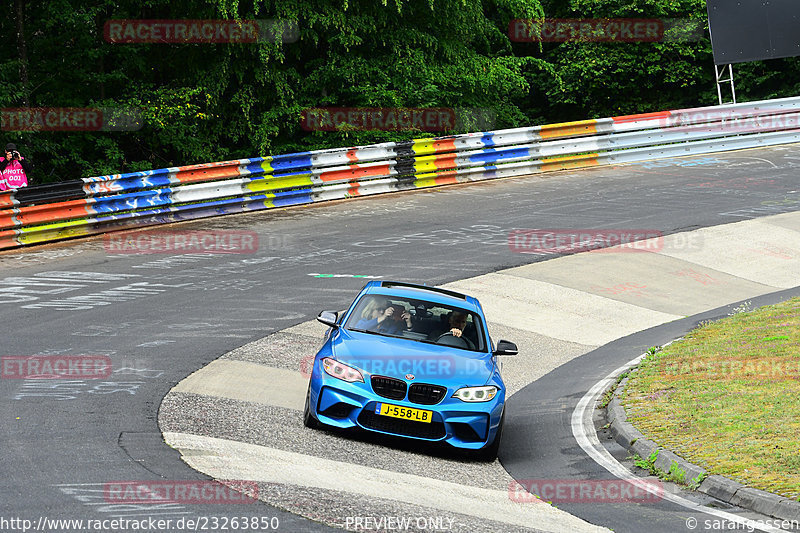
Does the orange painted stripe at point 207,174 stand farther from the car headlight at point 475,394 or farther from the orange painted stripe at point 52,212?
the car headlight at point 475,394

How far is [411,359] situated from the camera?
972cm

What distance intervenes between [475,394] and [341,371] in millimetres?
1326

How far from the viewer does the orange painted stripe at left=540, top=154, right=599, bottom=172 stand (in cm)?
2653

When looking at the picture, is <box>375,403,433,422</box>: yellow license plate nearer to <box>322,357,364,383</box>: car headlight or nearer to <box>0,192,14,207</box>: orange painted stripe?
<box>322,357,364,383</box>: car headlight

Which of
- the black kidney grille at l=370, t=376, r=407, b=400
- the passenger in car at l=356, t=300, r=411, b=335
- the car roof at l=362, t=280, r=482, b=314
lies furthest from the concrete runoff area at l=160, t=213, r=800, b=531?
the car roof at l=362, t=280, r=482, b=314

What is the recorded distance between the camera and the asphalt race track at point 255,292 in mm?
7801

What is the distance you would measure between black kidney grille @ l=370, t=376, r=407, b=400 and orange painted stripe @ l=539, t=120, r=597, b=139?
17.7 meters

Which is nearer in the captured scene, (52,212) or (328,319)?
(328,319)

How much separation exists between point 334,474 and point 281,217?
43.5 feet

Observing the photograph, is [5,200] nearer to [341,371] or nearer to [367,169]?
[367,169]

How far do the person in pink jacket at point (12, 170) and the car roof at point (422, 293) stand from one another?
10.9m

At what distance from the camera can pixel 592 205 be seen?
73.3 feet

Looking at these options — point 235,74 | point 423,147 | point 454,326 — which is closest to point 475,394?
point 454,326

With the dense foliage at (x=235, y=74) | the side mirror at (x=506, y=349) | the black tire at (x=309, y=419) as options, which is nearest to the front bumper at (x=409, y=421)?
the black tire at (x=309, y=419)
